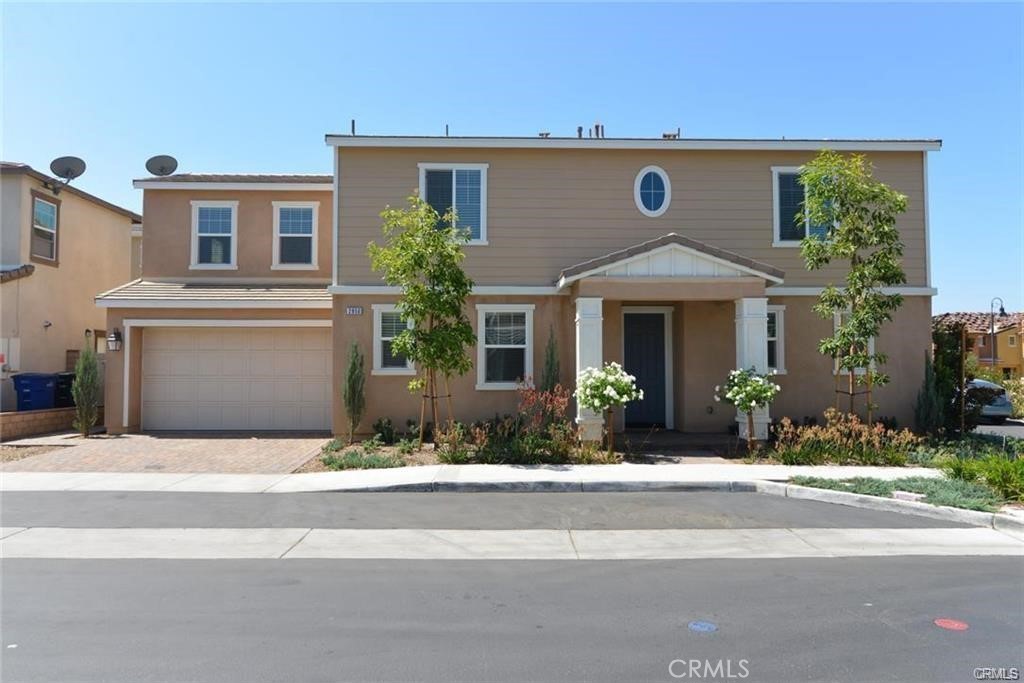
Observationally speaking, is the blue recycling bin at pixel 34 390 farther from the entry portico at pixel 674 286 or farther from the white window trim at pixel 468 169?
the entry portico at pixel 674 286

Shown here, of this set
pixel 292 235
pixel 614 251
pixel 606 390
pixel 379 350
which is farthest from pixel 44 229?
pixel 606 390

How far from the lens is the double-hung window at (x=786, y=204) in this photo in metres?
14.6

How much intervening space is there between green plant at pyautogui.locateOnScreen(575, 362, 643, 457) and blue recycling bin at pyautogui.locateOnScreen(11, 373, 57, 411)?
1296 cm

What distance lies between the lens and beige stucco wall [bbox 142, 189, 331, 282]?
16.8m

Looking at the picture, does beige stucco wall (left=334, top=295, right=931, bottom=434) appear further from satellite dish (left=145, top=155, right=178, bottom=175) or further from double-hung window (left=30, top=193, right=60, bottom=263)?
double-hung window (left=30, top=193, right=60, bottom=263)

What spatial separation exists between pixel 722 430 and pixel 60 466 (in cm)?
1248

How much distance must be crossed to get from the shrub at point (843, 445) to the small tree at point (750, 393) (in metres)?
0.51

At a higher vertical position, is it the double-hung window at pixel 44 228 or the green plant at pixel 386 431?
the double-hung window at pixel 44 228

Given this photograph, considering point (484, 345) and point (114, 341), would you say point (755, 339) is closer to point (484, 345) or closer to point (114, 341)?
point (484, 345)

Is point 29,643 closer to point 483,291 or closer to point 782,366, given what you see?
point 483,291

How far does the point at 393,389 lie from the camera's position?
14.3 metres

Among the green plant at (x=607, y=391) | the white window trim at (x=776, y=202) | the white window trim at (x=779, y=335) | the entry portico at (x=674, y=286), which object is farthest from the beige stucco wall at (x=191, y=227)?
the white window trim at (x=779, y=335)

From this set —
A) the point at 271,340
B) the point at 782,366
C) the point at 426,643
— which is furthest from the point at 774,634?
the point at 271,340

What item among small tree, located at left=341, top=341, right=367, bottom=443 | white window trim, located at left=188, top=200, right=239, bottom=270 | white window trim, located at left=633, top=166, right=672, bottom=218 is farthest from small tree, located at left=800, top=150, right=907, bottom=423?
white window trim, located at left=188, top=200, right=239, bottom=270
